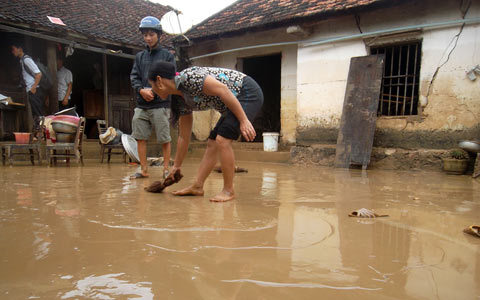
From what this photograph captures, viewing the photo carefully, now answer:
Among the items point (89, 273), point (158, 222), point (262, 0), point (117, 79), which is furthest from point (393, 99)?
point (117, 79)

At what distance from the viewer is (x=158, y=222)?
181cm

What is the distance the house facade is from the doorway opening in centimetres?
208

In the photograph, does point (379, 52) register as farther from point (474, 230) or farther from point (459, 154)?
point (474, 230)

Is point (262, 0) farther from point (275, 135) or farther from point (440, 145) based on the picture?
point (440, 145)

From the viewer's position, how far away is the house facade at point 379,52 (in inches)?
210

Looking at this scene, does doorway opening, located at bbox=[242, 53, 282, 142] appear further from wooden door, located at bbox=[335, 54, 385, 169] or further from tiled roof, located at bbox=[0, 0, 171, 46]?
A: wooden door, located at bbox=[335, 54, 385, 169]

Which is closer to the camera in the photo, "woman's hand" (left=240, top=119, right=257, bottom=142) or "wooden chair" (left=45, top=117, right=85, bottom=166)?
"woman's hand" (left=240, top=119, right=257, bottom=142)

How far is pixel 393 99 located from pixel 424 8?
171 cm

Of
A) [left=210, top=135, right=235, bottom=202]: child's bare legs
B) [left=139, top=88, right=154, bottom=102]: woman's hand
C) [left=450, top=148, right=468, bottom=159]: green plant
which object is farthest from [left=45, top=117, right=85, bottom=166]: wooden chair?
[left=450, top=148, right=468, bottom=159]: green plant

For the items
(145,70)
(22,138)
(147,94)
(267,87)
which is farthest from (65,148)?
(267,87)

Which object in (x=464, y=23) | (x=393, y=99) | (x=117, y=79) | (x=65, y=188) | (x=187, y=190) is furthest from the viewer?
(x=117, y=79)

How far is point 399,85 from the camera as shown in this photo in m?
6.16

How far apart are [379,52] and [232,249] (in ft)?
20.6

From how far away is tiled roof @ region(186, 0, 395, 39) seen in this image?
6275 mm
